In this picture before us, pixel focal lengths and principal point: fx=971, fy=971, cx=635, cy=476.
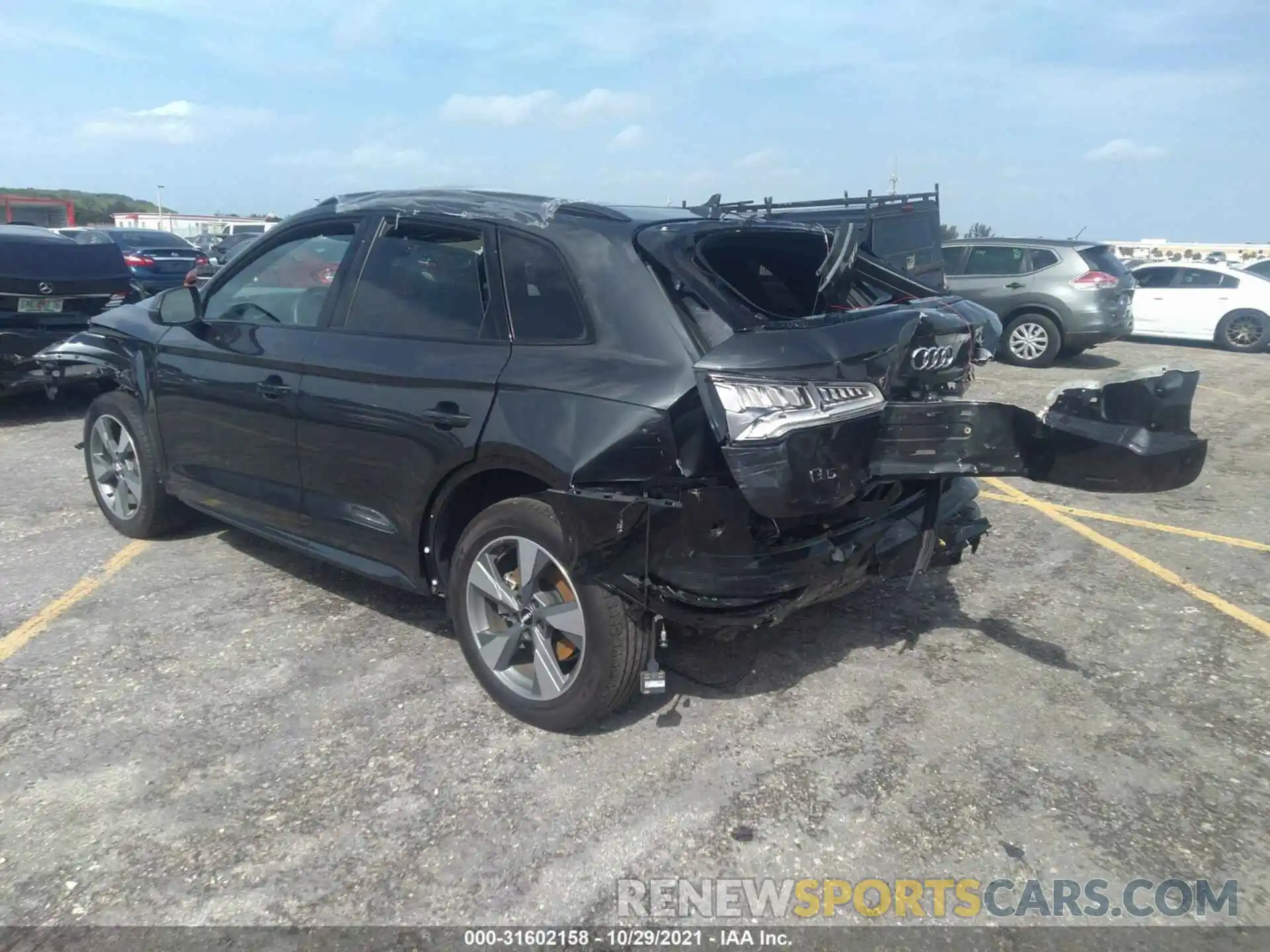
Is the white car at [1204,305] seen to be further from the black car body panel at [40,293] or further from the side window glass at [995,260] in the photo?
the black car body panel at [40,293]

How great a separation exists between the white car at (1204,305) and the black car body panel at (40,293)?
14078mm

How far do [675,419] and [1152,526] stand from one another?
4.34m

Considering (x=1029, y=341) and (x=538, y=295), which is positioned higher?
(x=538, y=295)

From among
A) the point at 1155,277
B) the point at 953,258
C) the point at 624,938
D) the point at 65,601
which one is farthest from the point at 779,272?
the point at 1155,277

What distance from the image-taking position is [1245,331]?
15375 millimetres

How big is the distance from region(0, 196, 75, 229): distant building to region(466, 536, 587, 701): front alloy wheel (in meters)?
32.6

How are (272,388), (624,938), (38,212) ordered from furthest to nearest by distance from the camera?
(38,212)
(272,388)
(624,938)

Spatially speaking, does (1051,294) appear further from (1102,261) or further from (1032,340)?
(1102,261)

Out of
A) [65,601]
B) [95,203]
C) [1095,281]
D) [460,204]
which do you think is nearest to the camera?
[460,204]

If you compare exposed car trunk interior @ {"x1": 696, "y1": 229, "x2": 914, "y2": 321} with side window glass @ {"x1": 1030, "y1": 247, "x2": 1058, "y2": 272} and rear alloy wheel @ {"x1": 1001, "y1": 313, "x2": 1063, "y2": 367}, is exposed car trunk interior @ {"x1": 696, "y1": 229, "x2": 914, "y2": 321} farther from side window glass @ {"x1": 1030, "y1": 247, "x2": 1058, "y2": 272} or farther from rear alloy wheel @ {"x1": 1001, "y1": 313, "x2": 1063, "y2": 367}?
side window glass @ {"x1": 1030, "y1": 247, "x2": 1058, "y2": 272}

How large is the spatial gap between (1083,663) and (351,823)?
2.95 metres

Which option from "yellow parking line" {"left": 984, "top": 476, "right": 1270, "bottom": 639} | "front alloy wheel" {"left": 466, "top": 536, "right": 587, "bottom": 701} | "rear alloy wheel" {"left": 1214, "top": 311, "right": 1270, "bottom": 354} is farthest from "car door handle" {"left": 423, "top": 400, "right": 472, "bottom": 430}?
"rear alloy wheel" {"left": 1214, "top": 311, "right": 1270, "bottom": 354}

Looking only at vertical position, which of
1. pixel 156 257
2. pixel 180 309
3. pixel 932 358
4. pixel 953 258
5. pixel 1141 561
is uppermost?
pixel 156 257

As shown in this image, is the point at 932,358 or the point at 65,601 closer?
the point at 932,358
